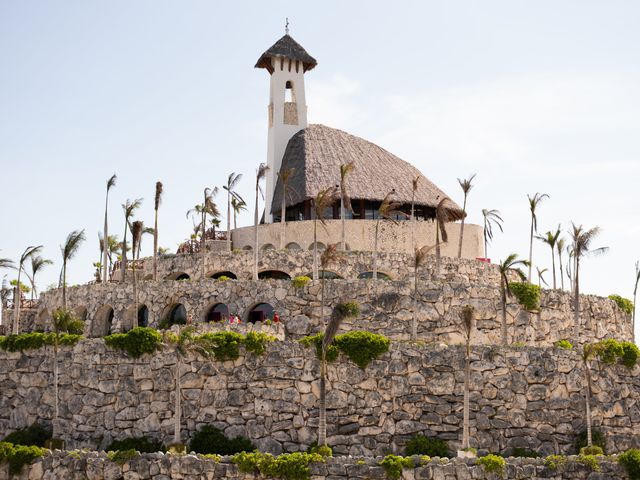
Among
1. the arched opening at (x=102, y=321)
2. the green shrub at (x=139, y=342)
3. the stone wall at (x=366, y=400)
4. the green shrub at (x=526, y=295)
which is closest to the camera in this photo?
the stone wall at (x=366, y=400)

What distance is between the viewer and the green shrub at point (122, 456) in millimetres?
33125

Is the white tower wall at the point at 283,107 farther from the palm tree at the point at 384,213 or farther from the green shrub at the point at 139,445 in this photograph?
the green shrub at the point at 139,445

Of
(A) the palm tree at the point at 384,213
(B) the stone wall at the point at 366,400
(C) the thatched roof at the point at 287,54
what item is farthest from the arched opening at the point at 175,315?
(C) the thatched roof at the point at 287,54

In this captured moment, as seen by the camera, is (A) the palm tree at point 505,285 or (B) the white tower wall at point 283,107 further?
(B) the white tower wall at point 283,107

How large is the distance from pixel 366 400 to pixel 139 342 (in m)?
9.84

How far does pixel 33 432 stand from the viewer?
3803 centimetres

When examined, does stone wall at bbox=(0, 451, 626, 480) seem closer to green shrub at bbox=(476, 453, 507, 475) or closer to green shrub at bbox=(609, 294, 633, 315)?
green shrub at bbox=(476, 453, 507, 475)

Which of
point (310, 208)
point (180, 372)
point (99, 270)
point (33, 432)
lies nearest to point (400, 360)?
point (180, 372)

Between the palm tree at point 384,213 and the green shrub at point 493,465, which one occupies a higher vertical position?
the palm tree at point 384,213

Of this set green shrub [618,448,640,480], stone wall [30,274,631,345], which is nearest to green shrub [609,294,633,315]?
stone wall [30,274,631,345]

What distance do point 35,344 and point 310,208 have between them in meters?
24.8

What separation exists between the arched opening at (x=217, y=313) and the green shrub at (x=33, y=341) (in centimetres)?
725

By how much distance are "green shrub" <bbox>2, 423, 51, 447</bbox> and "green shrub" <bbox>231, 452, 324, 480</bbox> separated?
10361mm

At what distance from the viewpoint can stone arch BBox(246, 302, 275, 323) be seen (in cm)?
4312
